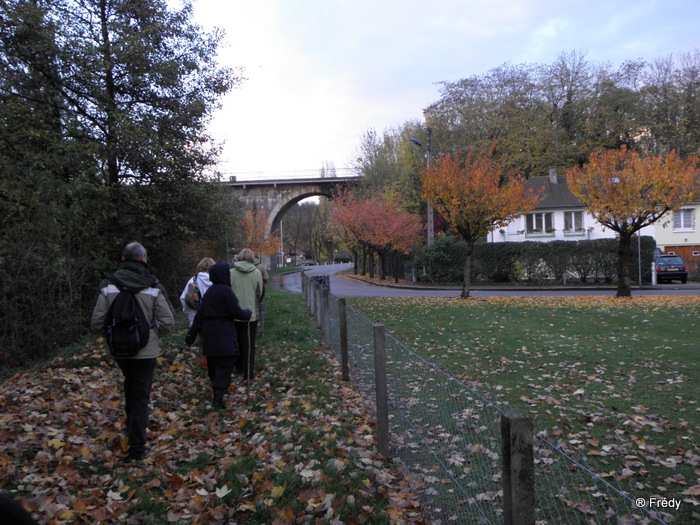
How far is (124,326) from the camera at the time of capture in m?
4.24

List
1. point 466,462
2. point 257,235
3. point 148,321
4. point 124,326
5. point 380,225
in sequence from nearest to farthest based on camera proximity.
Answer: point 466,462 → point 124,326 → point 148,321 → point 380,225 → point 257,235

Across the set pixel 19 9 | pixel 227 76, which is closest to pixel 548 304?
pixel 227 76

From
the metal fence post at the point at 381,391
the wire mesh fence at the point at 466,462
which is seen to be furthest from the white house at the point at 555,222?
the metal fence post at the point at 381,391

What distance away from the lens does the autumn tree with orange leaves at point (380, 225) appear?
3694 cm

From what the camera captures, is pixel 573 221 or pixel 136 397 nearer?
pixel 136 397

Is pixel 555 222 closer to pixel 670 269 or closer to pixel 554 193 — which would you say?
pixel 554 193

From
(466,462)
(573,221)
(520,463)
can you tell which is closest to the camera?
(520,463)

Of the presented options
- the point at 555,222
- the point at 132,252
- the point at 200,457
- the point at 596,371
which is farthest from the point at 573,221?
A: the point at 132,252

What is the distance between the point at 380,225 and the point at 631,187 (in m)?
20.1

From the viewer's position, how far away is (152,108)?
1416 centimetres

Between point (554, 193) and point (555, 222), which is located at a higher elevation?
point (554, 193)

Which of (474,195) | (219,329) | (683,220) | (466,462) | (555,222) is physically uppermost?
(555,222)

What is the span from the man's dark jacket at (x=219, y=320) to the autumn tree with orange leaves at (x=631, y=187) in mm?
17423

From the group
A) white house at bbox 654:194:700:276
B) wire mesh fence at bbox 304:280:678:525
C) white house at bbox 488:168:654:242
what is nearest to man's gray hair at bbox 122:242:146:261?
wire mesh fence at bbox 304:280:678:525
